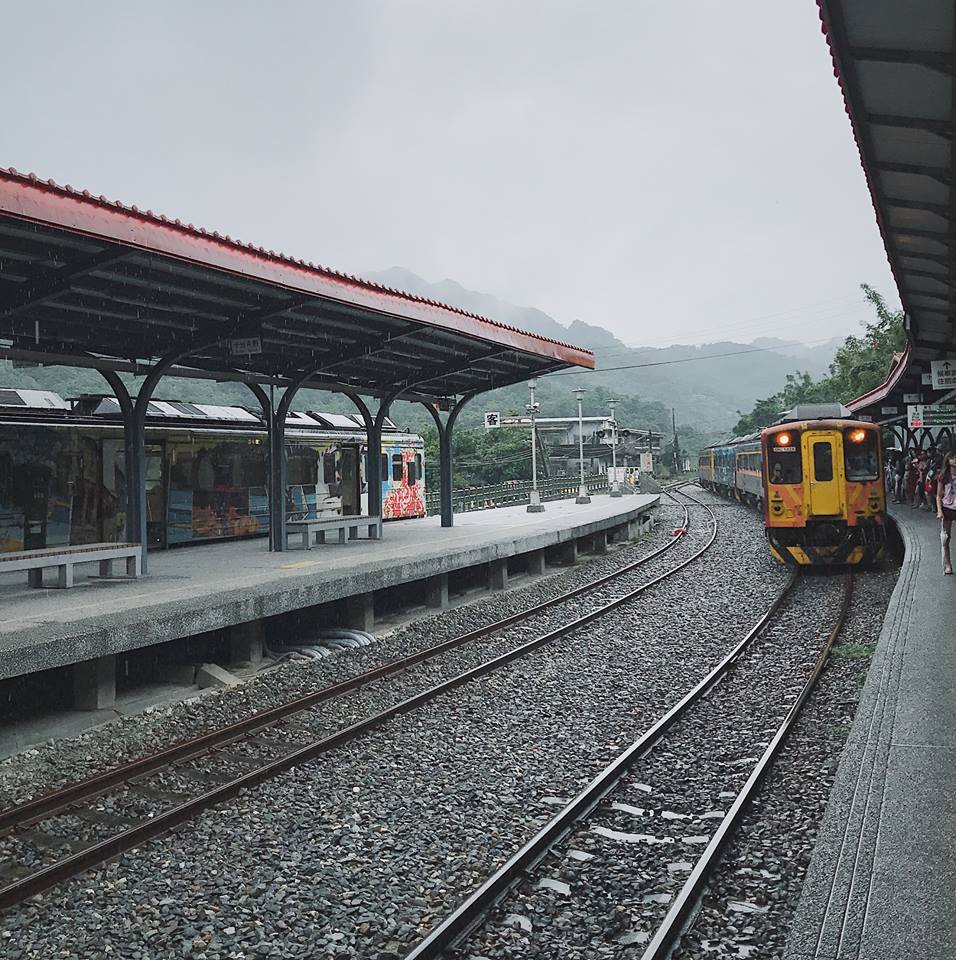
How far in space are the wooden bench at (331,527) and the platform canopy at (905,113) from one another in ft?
28.8

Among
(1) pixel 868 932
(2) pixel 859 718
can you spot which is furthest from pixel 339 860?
(2) pixel 859 718

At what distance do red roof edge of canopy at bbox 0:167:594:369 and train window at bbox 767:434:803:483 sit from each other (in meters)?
5.69

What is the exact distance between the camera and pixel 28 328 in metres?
10.3

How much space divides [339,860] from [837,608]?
8792 mm

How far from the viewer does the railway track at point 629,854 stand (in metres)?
3.87

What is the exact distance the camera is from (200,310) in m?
10.3

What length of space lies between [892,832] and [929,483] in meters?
16.9

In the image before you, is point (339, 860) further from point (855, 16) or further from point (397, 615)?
point (397, 615)

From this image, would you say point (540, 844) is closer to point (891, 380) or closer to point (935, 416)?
point (935, 416)

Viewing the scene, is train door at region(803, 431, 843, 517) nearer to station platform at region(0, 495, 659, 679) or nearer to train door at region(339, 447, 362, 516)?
station platform at region(0, 495, 659, 679)

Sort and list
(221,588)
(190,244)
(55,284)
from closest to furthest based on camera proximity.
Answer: (190,244) < (55,284) < (221,588)

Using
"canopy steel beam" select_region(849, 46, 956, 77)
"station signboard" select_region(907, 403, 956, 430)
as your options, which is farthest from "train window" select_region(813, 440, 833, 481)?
"canopy steel beam" select_region(849, 46, 956, 77)

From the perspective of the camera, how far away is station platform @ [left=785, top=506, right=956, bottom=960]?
317cm

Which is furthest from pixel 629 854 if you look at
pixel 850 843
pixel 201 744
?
pixel 201 744
